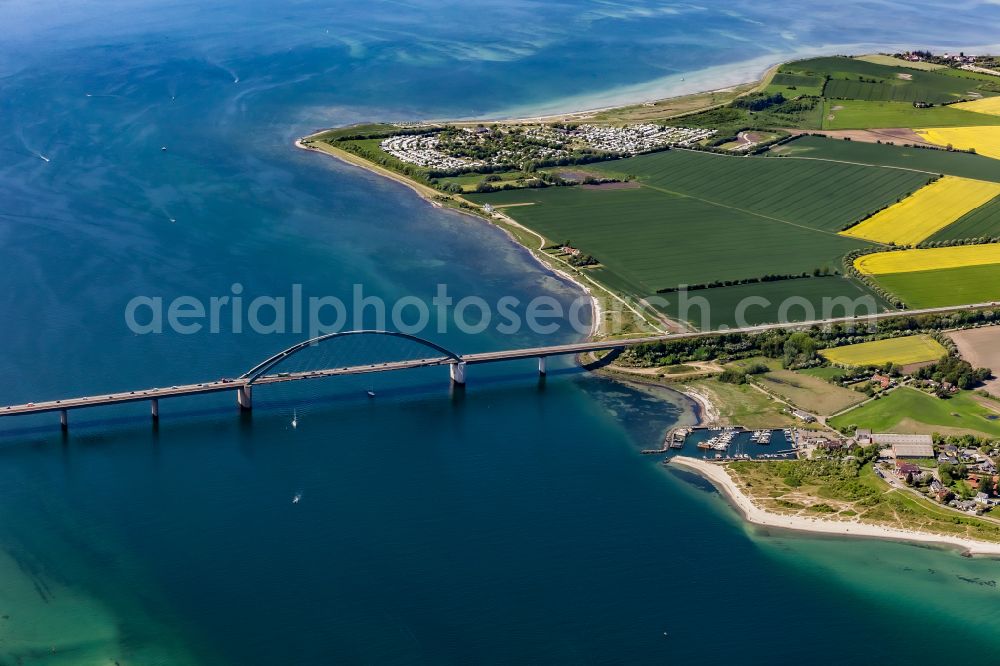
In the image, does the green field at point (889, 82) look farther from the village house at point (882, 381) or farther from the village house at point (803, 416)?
the village house at point (803, 416)

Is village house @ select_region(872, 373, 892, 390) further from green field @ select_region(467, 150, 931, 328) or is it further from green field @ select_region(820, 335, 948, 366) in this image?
green field @ select_region(467, 150, 931, 328)

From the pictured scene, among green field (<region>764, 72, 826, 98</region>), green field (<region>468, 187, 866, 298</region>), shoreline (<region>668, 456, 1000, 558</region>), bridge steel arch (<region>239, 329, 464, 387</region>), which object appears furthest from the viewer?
green field (<region>764, 72, 826, 98</region>)

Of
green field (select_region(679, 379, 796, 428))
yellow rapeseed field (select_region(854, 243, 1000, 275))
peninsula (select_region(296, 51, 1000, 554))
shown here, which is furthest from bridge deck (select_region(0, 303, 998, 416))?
yellow rapeseed field (select_region(854, 243, 1000, 275))

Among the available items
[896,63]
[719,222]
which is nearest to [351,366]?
[719,222]

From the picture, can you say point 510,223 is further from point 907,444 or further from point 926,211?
point 907,444

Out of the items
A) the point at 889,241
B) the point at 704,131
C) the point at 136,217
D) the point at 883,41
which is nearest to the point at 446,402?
the point at 136,217

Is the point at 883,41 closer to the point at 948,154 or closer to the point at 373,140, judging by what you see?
the point at 948,154
